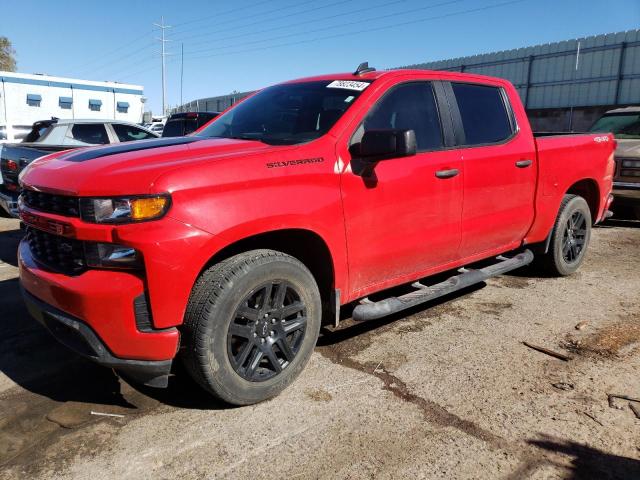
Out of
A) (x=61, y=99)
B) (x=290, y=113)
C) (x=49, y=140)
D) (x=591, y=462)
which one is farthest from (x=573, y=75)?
(x=591, y=462)

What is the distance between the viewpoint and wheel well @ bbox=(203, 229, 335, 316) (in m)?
2.90

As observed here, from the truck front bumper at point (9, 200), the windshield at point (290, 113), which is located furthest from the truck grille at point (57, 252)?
the truck front bumper at point (9, 200)

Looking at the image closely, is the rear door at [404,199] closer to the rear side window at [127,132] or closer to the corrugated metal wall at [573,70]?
the rear side window at [127,132]

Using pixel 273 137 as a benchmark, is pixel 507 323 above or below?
below

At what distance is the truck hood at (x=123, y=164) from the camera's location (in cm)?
251

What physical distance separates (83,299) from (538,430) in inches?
94.4

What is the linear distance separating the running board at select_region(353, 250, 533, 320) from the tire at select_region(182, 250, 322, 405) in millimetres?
388

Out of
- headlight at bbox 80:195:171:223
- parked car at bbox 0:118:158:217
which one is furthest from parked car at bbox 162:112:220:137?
headlight at bbox 80:195:171:223

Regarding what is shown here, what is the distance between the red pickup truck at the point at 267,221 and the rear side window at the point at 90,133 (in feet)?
17.6

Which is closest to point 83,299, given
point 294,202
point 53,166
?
point 53,166

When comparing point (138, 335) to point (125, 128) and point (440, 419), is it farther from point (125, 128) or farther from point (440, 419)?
point (125, 128)

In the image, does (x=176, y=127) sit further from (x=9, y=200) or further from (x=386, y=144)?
(x=386, y=144)

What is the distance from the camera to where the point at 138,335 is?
2500 millimetres

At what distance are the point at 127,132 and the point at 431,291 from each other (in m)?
7.25
